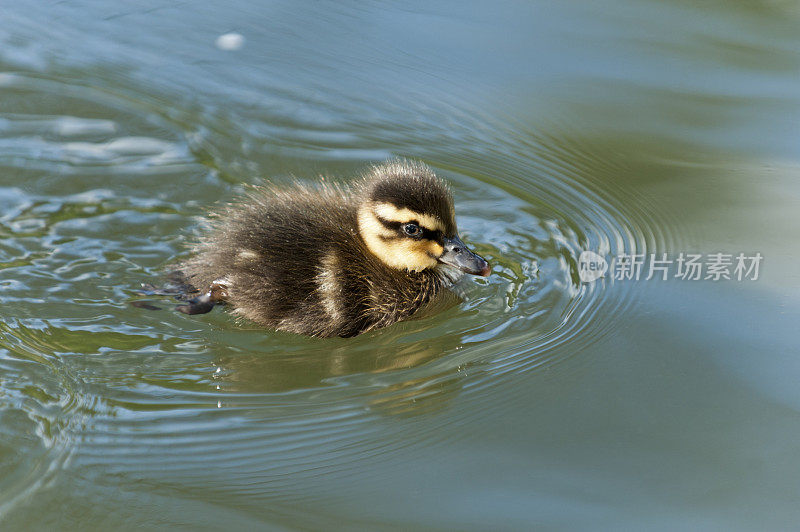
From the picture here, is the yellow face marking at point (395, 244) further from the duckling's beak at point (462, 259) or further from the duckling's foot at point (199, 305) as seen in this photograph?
the duckling's foot at point (199, 305)

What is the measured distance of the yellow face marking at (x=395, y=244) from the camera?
10.1 feet

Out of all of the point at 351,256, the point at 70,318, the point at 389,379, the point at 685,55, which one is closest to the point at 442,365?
the point at 389,379

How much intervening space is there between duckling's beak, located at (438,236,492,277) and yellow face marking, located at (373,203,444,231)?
0.09 metres

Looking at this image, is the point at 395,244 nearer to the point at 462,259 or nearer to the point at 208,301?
the point at 462,259

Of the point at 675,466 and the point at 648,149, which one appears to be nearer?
the point at 675,466

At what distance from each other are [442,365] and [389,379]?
0.54 feet

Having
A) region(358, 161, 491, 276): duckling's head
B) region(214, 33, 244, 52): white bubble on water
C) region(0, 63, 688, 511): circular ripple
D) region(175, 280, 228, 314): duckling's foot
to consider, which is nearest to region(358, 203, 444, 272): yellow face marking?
region(358, 161, 491, 276): duckling's head

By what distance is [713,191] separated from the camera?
3.60 meters

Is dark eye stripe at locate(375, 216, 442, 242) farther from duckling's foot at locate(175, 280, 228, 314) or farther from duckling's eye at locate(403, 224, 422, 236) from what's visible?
duckling's foot at locate(175, 280, 228, 314)

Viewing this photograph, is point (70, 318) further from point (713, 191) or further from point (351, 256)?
point (713, 191)

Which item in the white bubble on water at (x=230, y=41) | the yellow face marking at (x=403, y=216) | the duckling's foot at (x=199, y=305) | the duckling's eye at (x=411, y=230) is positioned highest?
the white bubble on water at (x=230, y=41)

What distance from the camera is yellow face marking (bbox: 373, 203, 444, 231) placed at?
10.0 feet

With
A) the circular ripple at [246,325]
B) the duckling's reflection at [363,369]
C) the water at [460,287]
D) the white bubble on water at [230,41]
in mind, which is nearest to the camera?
the water at [460,287]

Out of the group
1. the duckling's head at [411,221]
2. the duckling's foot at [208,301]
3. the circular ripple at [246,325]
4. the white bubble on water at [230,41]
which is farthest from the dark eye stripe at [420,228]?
the white bubble on water at [230,41]
